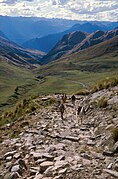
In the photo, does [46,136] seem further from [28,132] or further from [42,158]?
[42,158]

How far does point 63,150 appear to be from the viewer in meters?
13.9

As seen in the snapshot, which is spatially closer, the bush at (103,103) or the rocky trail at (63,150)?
the rocky trail at (63,150)

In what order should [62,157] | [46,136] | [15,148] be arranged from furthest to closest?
1. [46,136]
2. [15,148]
3. [62,157]

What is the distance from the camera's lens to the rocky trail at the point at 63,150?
1125cm

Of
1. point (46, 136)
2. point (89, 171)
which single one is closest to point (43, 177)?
point (89, 171)

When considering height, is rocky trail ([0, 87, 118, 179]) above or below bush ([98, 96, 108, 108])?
below

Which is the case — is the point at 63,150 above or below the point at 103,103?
below

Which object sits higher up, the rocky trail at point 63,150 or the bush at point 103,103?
the bush at point 103,103

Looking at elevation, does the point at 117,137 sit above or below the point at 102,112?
below

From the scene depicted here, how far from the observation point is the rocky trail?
443 inches

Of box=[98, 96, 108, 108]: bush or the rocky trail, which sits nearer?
the rocky trail

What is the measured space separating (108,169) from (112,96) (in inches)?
528

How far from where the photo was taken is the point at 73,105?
31375 millimetres

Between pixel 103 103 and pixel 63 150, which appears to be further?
pixel 103 103
